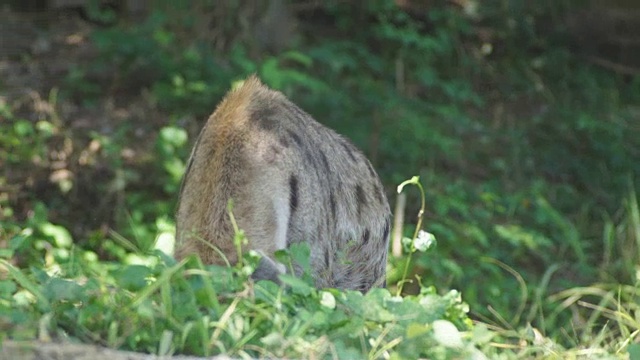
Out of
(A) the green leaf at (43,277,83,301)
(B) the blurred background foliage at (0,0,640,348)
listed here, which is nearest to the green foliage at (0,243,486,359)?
(A) the green leaf at (43,277,83,301)

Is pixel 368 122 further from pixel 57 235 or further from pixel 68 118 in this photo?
pixel 57 235

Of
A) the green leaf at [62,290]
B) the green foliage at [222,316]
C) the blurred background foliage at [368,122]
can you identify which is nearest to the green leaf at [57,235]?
the blurred background foliage at [368,122]

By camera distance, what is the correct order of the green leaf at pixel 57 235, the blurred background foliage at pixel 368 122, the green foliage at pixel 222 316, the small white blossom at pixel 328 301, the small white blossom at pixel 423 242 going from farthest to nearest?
the blurred background foliage at pixel 368 122 < the green leaf at pixel 57 235 < the small white blossom at pixel 423 242 < the small white blossom at pixel 328 301 < the green foliage at pixel 222 316

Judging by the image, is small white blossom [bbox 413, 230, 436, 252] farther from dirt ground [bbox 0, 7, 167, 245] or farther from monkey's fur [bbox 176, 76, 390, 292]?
dirt ground [bbox 0, 7, 167, 245]

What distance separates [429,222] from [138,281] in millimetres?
5649

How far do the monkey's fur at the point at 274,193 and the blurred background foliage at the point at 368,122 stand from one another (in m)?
2.46

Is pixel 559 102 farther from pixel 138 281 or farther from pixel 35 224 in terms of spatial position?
pixel 138 281

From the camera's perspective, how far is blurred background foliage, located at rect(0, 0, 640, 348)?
882 cm

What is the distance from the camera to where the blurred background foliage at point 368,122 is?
8.82 m

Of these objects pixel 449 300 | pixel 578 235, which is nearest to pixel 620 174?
pixel 578 235

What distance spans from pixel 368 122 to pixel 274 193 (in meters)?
5.51

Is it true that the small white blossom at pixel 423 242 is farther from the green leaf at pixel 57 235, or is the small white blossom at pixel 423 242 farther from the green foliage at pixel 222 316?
the green leaf at pixel 57 235

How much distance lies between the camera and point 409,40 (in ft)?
32.4

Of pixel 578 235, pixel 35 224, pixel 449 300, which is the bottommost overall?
pixel 578 235
